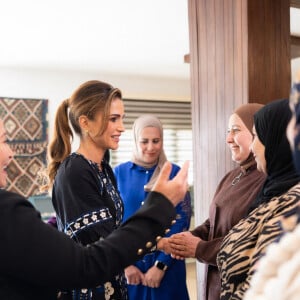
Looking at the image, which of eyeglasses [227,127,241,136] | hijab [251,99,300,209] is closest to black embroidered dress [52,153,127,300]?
hijab [251,99,300,209]

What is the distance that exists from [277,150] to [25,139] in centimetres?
452

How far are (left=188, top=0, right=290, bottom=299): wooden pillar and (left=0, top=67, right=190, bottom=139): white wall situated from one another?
3423 mm

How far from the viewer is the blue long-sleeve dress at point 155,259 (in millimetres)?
2275

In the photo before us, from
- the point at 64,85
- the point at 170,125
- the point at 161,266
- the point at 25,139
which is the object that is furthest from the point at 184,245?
the point at 170,125

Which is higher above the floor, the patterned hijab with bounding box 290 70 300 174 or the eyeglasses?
the eyeglasses

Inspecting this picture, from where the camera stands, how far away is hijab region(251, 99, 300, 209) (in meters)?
1.27

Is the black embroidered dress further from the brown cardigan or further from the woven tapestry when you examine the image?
the woven tapestry

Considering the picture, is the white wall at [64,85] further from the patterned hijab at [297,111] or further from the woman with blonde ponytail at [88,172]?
the patterned hijab at [297,111]

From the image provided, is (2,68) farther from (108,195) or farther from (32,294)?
(32,294)

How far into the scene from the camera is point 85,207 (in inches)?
55.2

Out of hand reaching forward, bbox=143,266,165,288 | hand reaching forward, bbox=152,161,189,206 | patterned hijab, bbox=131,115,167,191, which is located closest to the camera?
hand reaching forward, bbox=152,161,189,206

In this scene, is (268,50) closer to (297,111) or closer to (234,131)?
Answer: (234,131)

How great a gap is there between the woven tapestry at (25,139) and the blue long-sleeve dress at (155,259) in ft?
10.1

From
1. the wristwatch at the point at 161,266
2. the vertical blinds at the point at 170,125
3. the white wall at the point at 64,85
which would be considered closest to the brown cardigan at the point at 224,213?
the wristwatch at the point at 161,266
